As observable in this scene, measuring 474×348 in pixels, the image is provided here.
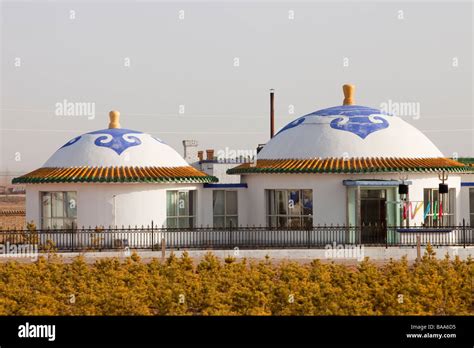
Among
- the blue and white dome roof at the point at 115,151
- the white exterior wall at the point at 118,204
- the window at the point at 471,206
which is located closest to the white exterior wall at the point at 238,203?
the blue and white dome roof at the point at 115,151

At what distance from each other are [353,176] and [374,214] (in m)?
1.73

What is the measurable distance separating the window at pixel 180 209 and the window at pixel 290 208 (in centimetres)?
303

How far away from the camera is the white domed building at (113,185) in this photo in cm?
3784

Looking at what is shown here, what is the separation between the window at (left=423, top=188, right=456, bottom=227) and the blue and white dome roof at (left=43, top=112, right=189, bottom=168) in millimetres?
9769

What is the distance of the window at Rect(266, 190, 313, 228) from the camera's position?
38562mm

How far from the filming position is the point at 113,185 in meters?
37.8

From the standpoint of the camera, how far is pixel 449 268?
3008 cm

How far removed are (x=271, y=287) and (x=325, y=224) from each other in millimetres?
11959
